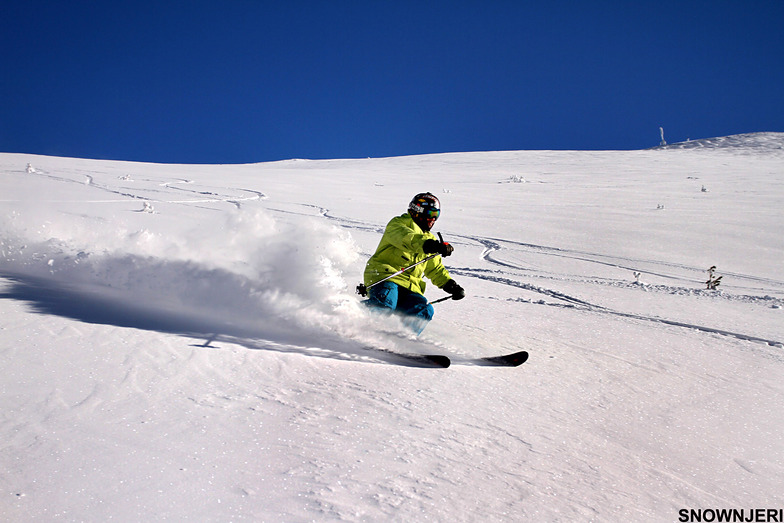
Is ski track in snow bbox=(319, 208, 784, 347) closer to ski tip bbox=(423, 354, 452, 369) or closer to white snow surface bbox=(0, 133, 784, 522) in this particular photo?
white snow surface bbox=(0, 133, 784, 522)

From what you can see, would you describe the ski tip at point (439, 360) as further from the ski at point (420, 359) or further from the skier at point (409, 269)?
the skier at point (409, 269)

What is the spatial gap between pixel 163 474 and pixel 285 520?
0.59m

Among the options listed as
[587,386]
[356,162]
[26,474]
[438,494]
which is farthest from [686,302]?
[356,162]

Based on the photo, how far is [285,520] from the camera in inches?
77.6

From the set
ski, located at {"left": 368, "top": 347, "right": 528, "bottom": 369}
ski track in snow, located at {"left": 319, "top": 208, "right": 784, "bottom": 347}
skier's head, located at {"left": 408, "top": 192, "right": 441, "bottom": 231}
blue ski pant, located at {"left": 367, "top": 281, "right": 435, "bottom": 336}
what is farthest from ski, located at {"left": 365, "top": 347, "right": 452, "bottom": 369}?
ski track in snow, located at {"left": 319, "top": 208, "right": 784, "bottom": 347}

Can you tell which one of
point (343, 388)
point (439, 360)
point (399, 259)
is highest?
point (399, 259)

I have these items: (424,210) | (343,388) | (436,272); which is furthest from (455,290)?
(343,388)

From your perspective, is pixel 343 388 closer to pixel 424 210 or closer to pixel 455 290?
pixel 455 290

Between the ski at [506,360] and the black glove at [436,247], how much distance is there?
0.93m

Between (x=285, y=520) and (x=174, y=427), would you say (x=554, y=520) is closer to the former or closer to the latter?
(x=285, y=520)

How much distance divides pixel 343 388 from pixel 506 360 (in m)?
1.52

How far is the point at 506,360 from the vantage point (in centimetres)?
427

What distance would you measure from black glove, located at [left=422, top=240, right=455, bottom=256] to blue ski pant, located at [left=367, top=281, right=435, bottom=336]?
559 mm

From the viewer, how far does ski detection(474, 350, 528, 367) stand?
13.9ft
